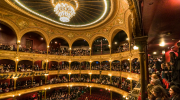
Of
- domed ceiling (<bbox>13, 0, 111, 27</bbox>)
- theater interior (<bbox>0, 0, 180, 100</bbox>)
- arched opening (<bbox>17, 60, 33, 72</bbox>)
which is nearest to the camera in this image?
theater interior (<bbox>0, 0, 180, 100</bbox>)

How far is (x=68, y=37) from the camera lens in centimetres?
2142

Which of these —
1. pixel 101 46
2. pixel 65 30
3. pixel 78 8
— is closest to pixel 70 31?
pixel 65 30

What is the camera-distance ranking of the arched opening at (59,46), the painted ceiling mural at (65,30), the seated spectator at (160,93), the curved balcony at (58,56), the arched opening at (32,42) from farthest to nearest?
1. the arched opening at (59,46)
2. the arched opening at (32,42)
3. the curved balcony at (58,56)
4. the painted ceiling mural at (65,30)
5. the seated spectator at (160,93)

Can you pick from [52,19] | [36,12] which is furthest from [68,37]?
[36,12]

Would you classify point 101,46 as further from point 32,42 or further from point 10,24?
point 10,24

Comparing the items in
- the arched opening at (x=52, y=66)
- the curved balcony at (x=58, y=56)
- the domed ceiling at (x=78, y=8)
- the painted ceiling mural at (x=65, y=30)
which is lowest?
A: the arched opening at (x=52, y=66)

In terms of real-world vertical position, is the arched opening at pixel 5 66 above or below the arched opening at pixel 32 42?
below

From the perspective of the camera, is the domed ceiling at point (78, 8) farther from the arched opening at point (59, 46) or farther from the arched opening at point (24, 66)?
the arched opening at point (24, 66)

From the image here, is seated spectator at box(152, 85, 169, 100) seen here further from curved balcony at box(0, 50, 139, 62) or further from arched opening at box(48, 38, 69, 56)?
arched opening at box(48, 38, 69, 56)

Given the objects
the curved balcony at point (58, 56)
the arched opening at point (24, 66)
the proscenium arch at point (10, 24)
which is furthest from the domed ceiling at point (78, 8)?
the arched opening at point (24, 66)

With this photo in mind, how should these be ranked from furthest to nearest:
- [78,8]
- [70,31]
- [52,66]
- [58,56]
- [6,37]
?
[70,31], [52,66], [58,56], [6,37], [78,8]

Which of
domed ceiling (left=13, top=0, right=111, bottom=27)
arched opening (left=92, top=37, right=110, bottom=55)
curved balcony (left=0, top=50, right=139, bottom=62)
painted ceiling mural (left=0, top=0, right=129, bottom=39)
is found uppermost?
domed ceiling (left=13, top=0, right=111, bottom=27)

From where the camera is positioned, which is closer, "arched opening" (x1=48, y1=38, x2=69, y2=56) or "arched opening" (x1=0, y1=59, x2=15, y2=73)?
"arched opening" (x1=0, y1=59, x2=15, y2=73)

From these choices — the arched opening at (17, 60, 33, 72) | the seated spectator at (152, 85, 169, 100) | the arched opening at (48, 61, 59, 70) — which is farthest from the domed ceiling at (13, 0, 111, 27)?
the seated spectator at (152, 85, 169, 100)
